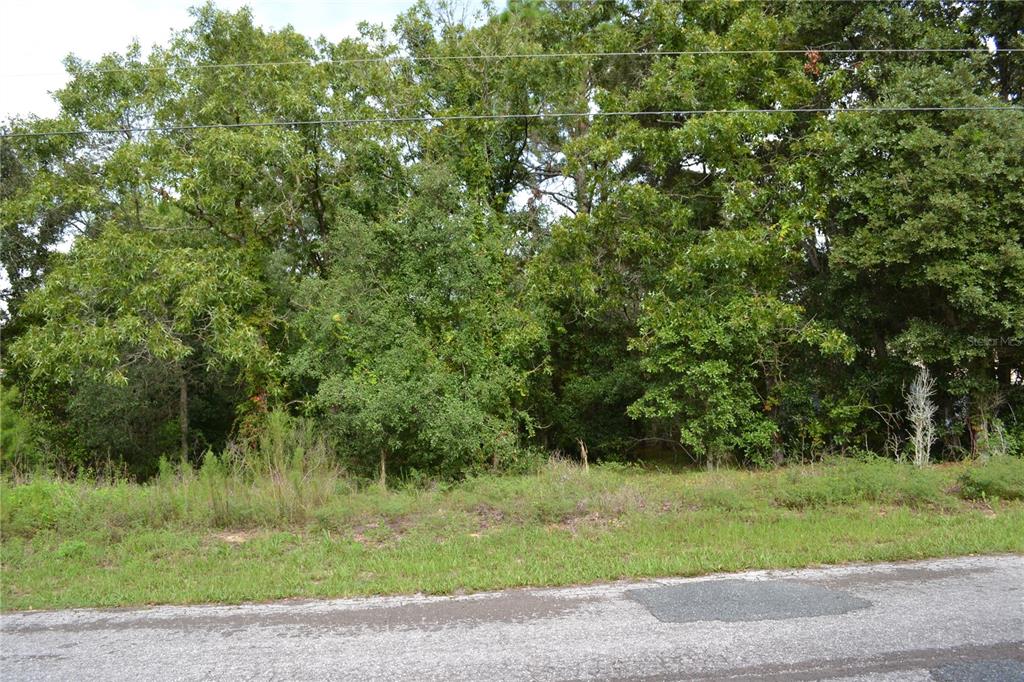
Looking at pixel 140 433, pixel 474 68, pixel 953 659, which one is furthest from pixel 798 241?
pixel 140 433

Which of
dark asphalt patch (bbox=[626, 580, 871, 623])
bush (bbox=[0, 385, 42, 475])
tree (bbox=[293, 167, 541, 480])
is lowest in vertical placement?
dark asphalt patch (bbox=[626, 580, 871, 623])

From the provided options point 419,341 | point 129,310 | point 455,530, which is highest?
point 129,310

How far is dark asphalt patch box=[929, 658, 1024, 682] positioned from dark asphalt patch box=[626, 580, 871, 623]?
986 millimetres

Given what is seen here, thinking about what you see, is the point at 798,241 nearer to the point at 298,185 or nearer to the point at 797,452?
the point at 797,452

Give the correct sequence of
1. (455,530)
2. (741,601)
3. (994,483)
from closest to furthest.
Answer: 1. (741,601)
2. (455,530)
3. (994,483)

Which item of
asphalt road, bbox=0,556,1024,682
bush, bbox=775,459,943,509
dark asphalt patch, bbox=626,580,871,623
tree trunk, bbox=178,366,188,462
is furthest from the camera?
tree trunk, bbox=178,366,188,462

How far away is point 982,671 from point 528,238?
13012 mm

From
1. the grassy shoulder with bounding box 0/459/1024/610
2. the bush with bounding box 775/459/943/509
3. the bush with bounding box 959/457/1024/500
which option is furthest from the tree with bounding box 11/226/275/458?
the bush with bounding box 959/457/1024/500

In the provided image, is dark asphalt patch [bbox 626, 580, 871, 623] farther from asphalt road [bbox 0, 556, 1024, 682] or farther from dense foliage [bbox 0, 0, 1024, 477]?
dense foliage [bbox 0, 0, 1024, 477]

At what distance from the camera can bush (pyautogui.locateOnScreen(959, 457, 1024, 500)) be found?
28.5 feet

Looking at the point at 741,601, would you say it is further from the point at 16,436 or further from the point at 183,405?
the point at 16,436

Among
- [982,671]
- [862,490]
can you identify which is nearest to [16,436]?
[862,490]

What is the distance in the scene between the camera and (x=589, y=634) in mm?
4766

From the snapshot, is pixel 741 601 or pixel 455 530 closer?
pixel 741 601
